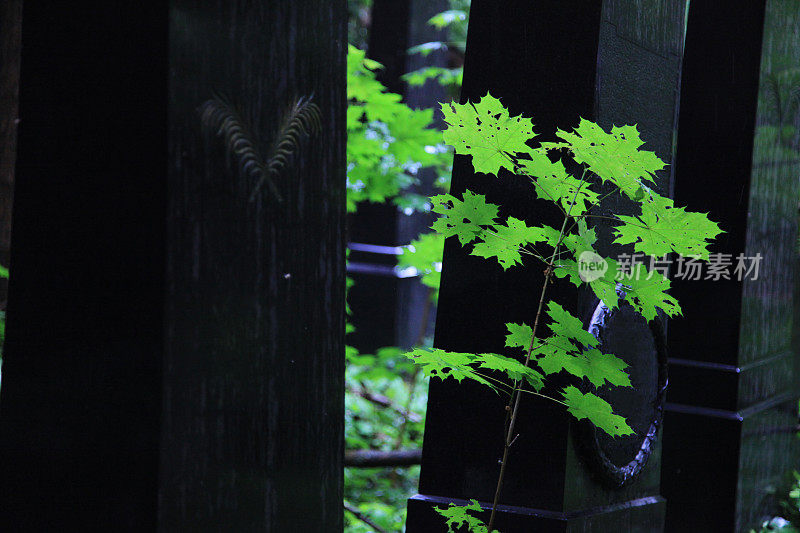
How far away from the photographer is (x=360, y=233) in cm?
1159

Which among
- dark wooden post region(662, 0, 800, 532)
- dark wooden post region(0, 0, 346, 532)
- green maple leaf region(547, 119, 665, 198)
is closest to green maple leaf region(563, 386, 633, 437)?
green maple leaf region(547, 119, 665, 198)

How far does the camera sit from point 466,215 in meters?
3.39

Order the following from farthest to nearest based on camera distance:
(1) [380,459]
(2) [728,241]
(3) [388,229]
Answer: (3) [388,229] < (1) [380,459] < (2) [728,241]

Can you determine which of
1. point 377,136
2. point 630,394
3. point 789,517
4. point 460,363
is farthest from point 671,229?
point 789,517

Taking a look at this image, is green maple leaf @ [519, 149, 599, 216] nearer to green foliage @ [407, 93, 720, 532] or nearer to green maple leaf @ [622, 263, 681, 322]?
green foliage @ [407, 93, 720, 532]

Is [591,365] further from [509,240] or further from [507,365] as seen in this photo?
[509,240]

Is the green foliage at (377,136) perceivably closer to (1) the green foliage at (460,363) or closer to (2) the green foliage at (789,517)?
(1) the green foliage at (460,363)

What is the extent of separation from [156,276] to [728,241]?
14.9 ft

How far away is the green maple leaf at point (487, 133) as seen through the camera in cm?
316

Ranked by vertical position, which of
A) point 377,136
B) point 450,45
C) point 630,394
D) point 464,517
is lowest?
point 464,517

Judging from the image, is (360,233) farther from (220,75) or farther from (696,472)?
(220,75)

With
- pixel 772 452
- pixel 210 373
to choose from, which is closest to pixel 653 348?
pixel 772 452

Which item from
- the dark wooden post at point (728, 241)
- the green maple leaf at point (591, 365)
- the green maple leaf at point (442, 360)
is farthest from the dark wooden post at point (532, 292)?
the dark wooden post at point (728, 241)

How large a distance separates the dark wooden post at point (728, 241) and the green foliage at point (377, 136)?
1.70 meters
